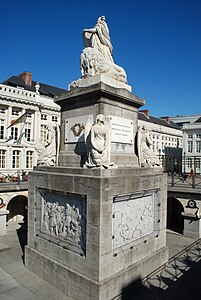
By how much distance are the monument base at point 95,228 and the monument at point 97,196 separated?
3 cm

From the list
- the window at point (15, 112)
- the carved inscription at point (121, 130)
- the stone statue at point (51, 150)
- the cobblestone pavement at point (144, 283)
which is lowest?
the cobblestone pavement at point (144, 283)

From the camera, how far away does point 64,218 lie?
25.2 feet

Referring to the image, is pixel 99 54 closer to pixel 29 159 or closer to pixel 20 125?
pixel 20 125

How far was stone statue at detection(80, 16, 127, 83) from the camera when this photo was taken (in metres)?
8.35

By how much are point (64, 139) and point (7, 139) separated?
104 feet

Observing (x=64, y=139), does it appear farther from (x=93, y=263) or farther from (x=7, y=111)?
(x=7, y=111)

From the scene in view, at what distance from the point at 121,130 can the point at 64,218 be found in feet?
11.9

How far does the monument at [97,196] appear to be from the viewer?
6648 millimetres

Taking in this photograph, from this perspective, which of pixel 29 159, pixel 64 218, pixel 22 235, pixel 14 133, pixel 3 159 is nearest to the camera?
pixel 64 218

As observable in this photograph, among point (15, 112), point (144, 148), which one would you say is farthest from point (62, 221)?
point (15, 112)

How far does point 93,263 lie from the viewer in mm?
6551

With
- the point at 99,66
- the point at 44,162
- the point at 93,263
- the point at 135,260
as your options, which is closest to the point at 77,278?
the point at 93,263

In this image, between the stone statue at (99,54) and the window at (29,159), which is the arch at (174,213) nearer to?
the stone statue at (99,54)

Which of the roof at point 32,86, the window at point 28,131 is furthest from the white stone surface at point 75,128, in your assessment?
the roof at point 32,86
